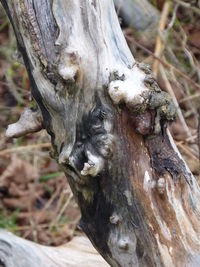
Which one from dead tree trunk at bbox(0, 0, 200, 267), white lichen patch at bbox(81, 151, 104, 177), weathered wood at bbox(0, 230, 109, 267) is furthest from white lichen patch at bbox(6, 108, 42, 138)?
weathered wood at bbox(0, 230, 109, 267)

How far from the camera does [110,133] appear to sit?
1715 mm

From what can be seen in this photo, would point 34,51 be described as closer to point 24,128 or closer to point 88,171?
point 24,128

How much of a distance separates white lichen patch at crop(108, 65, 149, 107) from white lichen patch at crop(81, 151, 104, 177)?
0.54 feet

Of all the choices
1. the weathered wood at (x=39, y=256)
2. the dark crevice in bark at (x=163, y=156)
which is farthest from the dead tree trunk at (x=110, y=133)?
the weathered wood at (x=39, y=256)

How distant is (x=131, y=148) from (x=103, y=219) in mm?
249

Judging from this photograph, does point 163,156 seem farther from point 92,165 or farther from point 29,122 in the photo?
point 29,122

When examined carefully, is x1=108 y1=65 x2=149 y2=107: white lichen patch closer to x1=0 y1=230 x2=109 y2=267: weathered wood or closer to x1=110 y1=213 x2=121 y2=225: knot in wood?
x1=110 y1=213 x2=121 y2=225: knot in wood

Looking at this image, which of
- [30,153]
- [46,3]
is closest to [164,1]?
[30,153]

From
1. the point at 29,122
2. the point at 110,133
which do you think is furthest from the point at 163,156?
the point at 29,122

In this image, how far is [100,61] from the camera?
176 centimetres

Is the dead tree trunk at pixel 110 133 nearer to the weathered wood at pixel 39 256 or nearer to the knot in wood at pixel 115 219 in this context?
the knot in wood at pixel 115 219

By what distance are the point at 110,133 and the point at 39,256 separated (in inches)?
33.6

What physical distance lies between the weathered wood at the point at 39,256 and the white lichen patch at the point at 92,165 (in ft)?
2.34

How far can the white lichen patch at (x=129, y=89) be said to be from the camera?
163 centimetres
